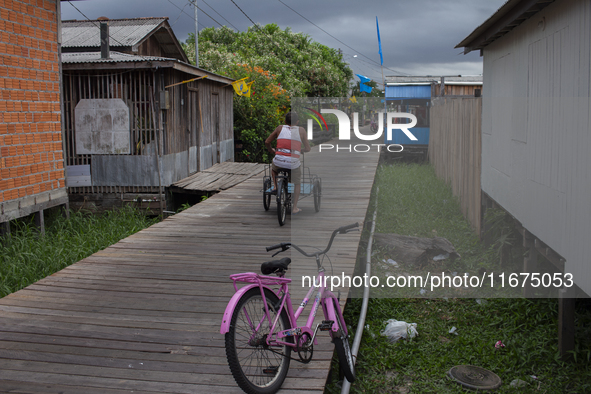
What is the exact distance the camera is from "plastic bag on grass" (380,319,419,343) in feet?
17.3

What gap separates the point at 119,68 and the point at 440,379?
9.23 m

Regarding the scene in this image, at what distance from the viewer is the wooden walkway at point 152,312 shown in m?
3.66

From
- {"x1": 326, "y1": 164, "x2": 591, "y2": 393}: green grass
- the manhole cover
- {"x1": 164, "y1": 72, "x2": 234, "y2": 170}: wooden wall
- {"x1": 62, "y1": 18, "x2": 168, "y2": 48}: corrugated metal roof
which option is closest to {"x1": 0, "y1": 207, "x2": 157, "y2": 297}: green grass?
{"x1": 164, "y1": 72, "x2": 234, "y2": 170}: wooden wall

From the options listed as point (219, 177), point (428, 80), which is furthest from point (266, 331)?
point (428, 80)

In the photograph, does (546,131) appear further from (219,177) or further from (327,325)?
(219,177)

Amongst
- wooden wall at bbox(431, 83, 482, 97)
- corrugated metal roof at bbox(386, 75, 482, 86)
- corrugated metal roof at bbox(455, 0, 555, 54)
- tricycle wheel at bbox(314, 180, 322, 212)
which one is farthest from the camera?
corrugated metal roof at bbox(386, 75, 482, 86)

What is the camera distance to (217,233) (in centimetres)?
803

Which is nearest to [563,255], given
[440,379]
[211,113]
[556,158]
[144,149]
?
[556,158]

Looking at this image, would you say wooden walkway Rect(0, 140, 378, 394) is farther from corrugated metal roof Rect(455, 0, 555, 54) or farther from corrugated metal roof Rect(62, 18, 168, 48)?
corrugated metal roof Rect(62, 18, 168, 48)

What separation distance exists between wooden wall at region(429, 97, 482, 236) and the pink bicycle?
5367 mm

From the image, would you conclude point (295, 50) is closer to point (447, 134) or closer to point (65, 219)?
point (447, 134)

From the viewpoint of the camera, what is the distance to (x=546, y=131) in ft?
18.5

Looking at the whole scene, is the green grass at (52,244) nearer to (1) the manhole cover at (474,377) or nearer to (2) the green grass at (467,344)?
(2) the green grass at (467,344)

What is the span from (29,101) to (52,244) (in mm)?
2230
